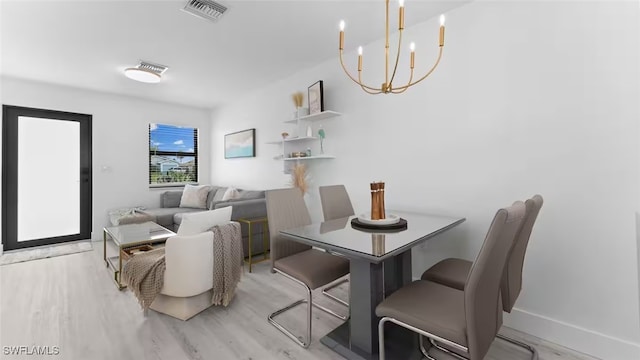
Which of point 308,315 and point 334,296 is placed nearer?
point 308,315

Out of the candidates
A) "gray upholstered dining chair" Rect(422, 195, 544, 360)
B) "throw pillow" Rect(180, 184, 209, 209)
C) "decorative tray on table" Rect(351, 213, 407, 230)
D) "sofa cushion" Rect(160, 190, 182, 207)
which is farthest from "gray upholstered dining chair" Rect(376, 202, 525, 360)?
"sofa cushion" Rect(160, 190, 182, 207)

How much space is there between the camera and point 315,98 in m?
3.25

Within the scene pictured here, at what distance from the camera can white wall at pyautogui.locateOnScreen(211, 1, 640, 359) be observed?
1585 millimetres

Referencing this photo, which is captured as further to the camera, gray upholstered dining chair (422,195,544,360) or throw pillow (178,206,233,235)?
throw pillow (178,206,233,235)

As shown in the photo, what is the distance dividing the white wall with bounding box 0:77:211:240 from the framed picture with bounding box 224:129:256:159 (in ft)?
3.97

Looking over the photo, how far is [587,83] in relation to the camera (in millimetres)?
1669

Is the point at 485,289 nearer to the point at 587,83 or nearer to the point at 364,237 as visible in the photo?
the point at 364,237

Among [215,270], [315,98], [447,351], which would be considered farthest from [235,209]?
[447,351]

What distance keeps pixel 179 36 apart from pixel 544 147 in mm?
3197

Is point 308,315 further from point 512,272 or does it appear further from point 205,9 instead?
point 205,9

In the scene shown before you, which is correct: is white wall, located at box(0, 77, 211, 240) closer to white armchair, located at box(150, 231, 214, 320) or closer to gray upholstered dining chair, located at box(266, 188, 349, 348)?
white armchair, located at box(150, 231, 214, 320)

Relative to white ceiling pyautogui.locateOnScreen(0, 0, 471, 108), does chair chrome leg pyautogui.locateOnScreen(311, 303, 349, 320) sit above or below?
below

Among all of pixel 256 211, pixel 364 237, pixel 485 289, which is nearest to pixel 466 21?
pixel 364 237

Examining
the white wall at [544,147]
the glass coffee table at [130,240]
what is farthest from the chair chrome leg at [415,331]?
the glass coffee table at [130,240]
